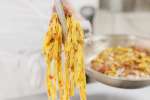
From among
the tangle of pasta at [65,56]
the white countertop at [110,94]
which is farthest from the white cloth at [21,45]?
the tangle of pasta at [65,56]

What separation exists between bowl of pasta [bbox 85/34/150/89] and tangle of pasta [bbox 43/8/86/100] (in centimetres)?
19

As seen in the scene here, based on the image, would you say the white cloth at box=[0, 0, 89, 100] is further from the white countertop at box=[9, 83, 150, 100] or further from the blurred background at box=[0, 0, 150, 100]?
the white countertop at box=[9, 83, 150, 100]

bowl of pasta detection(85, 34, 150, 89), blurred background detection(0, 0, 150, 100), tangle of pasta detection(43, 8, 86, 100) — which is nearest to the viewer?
tangle of pasta detection(43, 8, 86, 100)

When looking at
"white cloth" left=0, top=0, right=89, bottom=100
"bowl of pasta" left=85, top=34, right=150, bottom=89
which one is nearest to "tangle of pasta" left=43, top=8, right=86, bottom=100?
"bowl of pasta" left=85, top=34, right=150, bottom=89

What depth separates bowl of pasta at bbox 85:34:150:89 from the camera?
885mm

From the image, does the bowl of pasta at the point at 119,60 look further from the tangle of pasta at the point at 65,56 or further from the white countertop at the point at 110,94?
the tangle of pasta at the point at 65,56

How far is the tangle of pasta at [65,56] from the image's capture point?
692 mm

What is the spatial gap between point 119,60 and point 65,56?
0.39 meters

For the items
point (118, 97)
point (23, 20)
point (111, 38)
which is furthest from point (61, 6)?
point (23, 20)

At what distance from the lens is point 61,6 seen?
63 centimetres

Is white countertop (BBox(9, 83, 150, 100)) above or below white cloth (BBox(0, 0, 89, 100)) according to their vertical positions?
below

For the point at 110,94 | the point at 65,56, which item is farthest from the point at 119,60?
the point at 65,56

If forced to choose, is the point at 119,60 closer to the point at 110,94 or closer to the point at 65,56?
the point at 110,94

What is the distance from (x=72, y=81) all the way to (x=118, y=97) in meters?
0.29
